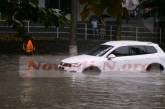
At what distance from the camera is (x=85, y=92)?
14.1 meters

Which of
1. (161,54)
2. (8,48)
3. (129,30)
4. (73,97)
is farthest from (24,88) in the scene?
(129,30)

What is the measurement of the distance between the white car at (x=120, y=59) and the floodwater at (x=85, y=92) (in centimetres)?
59

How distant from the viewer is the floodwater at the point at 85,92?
11.9 metres

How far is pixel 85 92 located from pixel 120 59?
552 cm

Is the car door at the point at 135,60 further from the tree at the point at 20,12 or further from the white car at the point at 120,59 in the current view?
the tree at the point at 20,12

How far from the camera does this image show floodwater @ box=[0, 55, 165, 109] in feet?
39.0

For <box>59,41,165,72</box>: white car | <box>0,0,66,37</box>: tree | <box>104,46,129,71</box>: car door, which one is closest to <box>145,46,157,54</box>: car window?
<box>59,41,165,72</box>: white car

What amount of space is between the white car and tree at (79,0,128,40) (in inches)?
612

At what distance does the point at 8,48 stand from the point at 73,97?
15.5 m

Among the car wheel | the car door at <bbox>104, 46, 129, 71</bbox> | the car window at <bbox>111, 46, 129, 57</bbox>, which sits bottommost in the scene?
the car wheel

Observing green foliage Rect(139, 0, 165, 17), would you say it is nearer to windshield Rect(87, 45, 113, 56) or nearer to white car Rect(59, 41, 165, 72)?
white car Rect(59, 41, 165, 72)

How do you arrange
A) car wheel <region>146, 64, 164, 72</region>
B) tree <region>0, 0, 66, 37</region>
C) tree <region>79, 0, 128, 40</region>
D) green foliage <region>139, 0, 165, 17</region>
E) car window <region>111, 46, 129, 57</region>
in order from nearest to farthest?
tree <region>79, 0, 128, 40</region>, green foliage <region>139, 0, 165, 17</region>, tree <region>0, 0, 66, 37</region>, car window <region>111, 46, 129, 57</region>, car wheel <region>146, 64, 164, 72</region>

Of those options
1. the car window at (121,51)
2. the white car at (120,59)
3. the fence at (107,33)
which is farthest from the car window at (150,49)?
the fence at (107,33)

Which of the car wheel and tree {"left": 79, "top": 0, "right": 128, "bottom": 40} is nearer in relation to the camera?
tree {"left": 79, "top": 0, "right": 128, "bottom": 40}
